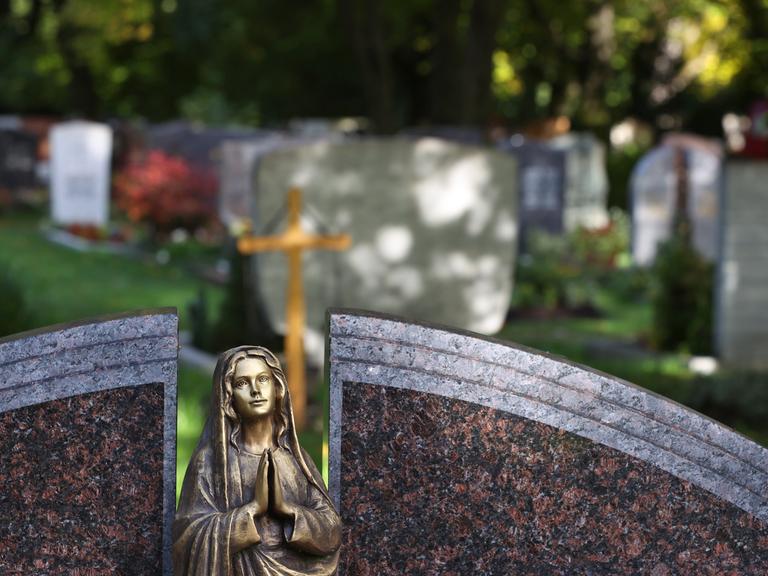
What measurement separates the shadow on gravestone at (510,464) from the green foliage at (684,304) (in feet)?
24.7

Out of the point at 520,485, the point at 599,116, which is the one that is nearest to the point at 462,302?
the point at 520,485

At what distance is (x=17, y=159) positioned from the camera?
2584 centimetres

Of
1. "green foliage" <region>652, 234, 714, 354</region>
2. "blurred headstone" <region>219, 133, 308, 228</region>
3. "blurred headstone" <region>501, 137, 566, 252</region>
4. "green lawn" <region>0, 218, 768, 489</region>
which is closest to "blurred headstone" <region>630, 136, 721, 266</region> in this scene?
"blurred headstone" <region>501, 137, 566, 252</region>

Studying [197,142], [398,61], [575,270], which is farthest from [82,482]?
[398,61]

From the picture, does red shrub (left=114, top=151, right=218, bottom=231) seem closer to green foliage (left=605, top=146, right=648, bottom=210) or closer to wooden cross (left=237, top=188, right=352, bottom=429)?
green foliage (left=605, top=146, right=648, bottom=210)

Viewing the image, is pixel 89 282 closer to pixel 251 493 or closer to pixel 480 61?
pixel 480 61

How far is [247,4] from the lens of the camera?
77.4 feet

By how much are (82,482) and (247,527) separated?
0.55 meters

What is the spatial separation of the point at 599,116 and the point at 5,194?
492 inches

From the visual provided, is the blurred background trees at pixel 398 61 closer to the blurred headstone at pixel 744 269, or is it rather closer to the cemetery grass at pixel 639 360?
the cemetery grass at pixel 639 360

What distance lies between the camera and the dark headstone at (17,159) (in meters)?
25.7

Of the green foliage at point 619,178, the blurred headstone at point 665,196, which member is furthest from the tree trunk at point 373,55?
the green foliage at point 619,178

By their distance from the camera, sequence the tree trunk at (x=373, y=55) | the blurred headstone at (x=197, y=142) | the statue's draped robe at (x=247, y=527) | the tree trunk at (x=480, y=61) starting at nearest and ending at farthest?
the statue's draped robe at (x=247, y=527), the tree trunk at (x=373, y=55), the tree trunk at (x=480, y=61), the blurred headstone at (x=197, y=142)

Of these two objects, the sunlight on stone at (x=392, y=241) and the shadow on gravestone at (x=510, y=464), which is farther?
the sunlight on stone at (x=392, y=241)
